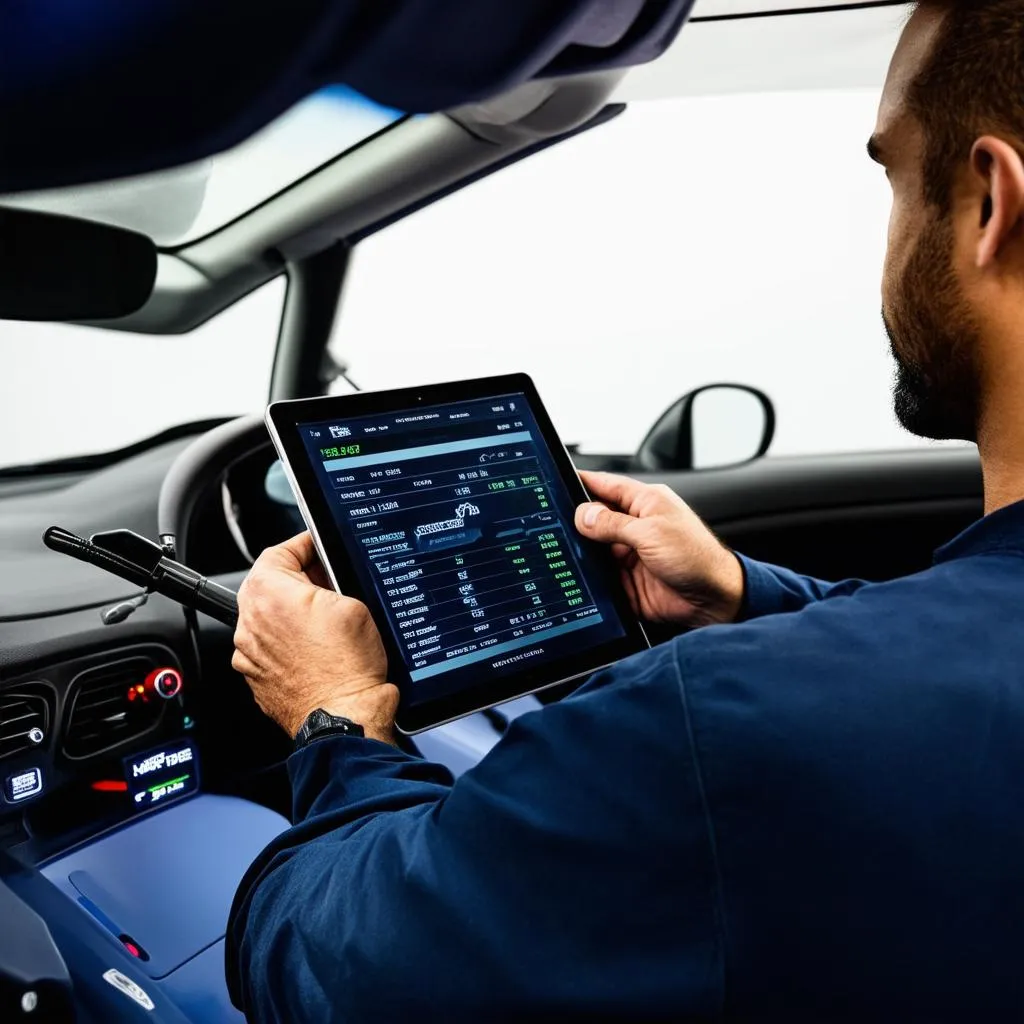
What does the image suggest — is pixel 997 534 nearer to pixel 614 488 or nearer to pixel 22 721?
pixel 614 488

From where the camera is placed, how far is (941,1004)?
75 centimetres

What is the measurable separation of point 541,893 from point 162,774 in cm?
120

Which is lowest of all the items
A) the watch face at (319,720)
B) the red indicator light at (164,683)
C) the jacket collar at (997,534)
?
the red indicator light at (164,683)

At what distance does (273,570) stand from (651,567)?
537 mm

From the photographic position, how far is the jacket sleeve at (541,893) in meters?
0.76

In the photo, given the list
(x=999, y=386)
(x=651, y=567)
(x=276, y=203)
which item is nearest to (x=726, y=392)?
(x=276, y=203)

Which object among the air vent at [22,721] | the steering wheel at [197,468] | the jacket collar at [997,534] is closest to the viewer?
the jacket collar at [997,534]

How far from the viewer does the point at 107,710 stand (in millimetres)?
1757

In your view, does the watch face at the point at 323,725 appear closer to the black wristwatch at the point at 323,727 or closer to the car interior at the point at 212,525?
the black wristwatch at the point at 323,727

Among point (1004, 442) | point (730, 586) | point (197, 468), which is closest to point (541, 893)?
point (1004, 442)

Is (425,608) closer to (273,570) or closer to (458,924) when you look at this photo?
(273,570)

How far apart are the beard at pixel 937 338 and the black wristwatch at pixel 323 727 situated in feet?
2.18

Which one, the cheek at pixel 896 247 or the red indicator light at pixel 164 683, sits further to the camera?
the red indicator light at pixel 164 683

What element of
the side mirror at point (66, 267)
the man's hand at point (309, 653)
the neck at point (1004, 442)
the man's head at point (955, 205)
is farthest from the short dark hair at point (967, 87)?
the side mirror at point (66, 267)
